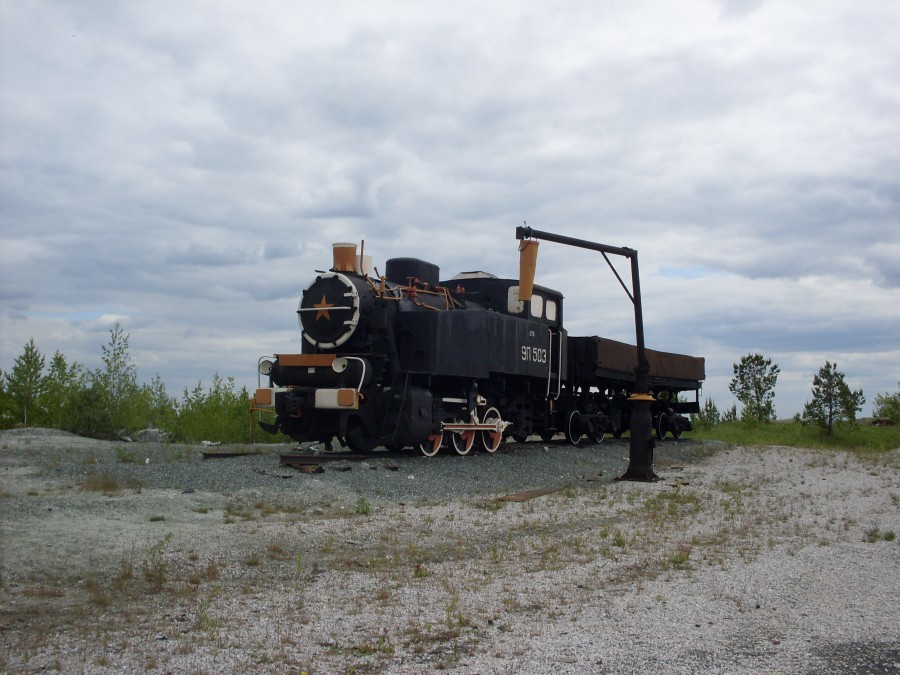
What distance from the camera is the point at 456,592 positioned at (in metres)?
5.39

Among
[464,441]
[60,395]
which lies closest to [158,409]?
[60,395]

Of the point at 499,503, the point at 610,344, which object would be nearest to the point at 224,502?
the point at 499,503

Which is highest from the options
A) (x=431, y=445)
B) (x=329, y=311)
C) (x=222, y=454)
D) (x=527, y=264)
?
(x=527, y=264)

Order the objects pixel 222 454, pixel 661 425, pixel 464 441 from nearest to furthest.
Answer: pixel 222 454 → pixel 464 441 → pixel 661 425

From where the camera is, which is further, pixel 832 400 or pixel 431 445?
pixel 832 400

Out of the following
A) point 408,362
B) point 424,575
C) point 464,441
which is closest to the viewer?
point 424,575

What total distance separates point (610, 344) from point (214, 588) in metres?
15.1

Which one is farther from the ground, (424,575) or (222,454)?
(222,454)

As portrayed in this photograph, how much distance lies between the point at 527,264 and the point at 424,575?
24.3 ft

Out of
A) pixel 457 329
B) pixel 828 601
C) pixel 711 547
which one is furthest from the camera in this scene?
Result: pixel 457 329

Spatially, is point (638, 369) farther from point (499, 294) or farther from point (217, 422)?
point (217, 422)

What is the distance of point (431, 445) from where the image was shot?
46.3 feet

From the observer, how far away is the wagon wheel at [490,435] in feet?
50.9

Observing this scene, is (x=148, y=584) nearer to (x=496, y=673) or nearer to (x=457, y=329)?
(x=496, y=673)
